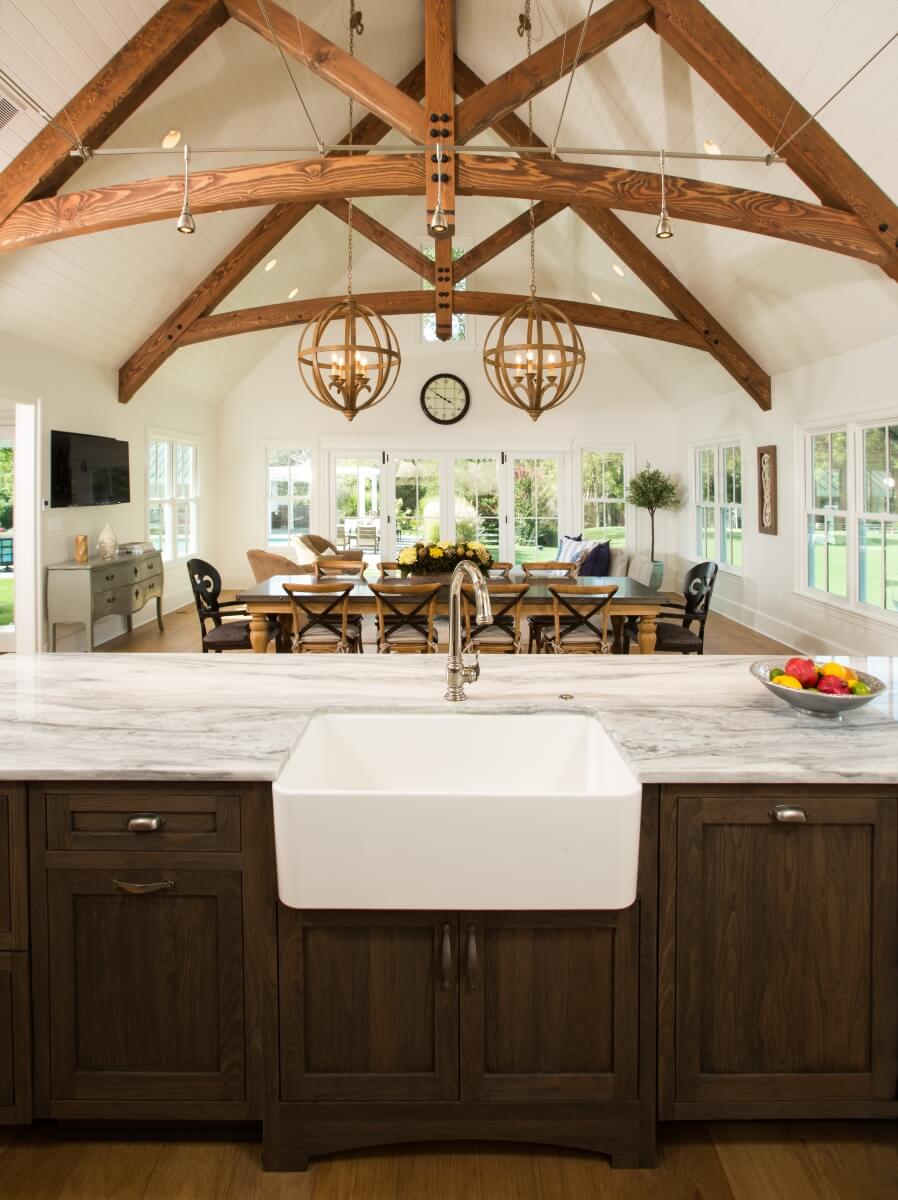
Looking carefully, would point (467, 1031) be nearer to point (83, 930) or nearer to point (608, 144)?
point (83, 930)

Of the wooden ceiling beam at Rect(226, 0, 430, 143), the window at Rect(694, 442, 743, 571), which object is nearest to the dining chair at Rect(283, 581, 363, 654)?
the wooden ceiling beam at Rect(226, 0, 430, 143)

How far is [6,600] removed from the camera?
7.53 m

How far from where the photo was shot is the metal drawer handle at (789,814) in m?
1.68

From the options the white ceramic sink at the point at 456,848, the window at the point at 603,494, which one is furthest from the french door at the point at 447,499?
the white ceramic sink at the point at 456,848

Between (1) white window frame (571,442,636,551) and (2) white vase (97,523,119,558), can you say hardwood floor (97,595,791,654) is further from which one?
(1) white window frame (571,442,636,551)

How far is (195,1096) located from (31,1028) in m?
0.34

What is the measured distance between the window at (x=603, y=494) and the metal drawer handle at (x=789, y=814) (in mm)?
9722

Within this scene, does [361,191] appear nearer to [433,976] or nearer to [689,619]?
[689,619]

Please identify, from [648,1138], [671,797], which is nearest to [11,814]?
[671,797]

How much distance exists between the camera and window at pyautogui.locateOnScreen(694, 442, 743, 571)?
357 inches

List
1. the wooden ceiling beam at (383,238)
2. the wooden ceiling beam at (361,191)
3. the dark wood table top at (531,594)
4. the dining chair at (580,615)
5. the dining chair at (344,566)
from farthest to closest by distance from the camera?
the wooden ceiling beam at (383,238) < the dining chair at (344,566) < the dark wood table top at (531,594) < the dining chair at (580,615) < the wooden ceiling beam at (361,191)

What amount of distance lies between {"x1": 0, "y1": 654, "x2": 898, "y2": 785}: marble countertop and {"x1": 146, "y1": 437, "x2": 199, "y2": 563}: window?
6921 mm

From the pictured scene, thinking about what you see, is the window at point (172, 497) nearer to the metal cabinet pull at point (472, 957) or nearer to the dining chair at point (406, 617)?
the dining chair at point (406, 617)

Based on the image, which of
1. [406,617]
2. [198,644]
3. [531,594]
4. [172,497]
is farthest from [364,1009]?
[172,497]
